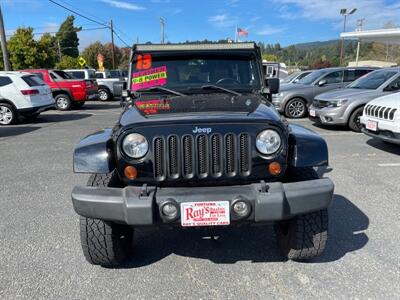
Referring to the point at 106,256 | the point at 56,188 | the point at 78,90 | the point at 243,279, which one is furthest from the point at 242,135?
the point at 78,90

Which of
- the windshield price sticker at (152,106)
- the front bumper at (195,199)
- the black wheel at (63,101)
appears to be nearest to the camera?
the front bumper at (195,199)

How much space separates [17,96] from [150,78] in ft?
28.2

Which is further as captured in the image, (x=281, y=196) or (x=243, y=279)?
(x=243, y=279)

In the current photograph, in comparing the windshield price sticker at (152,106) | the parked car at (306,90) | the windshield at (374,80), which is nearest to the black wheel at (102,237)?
the windshield price sticker at (152,106)

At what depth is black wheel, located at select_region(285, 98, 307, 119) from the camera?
37.5ft

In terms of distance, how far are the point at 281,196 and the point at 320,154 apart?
54cm

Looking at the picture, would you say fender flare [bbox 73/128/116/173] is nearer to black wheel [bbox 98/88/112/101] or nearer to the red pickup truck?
the red pickup truck

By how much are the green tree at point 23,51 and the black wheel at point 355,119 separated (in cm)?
2702

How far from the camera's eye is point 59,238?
346 cm

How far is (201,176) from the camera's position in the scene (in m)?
2.50

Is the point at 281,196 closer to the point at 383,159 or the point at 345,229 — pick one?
the point at 345,229

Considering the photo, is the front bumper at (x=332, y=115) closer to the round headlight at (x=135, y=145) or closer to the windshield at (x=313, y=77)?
the windshield at (x=313, y=77)

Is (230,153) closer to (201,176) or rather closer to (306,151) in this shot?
(201,176)

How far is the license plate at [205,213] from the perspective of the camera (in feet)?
7.68
